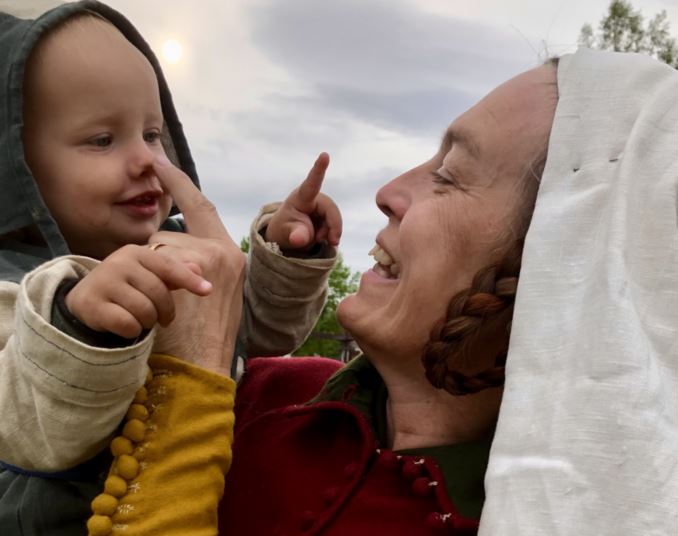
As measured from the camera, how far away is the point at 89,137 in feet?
5.84

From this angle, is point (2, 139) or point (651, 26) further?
point (651, 26)

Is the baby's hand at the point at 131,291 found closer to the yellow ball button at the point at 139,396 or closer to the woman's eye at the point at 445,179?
the yellow ball button at the point at 139,396

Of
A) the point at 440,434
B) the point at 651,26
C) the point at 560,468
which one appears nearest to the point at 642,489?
the point at 560,468

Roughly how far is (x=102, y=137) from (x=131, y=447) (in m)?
0.72

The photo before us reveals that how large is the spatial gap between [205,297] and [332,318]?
12956 millimetres

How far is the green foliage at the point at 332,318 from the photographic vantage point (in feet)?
42.9

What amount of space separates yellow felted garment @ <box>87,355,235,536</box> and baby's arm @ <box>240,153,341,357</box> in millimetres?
519

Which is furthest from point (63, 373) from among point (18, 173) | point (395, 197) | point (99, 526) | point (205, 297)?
point (395, 197)

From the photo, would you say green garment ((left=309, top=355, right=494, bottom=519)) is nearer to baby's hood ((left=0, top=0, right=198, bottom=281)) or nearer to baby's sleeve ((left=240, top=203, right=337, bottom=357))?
baby's sleeve ((left=240, top=203, right=337, bottom=357))

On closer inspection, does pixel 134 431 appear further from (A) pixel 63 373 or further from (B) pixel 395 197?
(B) pixel 395 197

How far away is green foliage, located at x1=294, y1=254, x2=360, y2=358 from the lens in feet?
42.9

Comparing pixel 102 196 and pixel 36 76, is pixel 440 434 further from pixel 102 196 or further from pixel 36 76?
pixel 36 76

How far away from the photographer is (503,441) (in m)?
1.16

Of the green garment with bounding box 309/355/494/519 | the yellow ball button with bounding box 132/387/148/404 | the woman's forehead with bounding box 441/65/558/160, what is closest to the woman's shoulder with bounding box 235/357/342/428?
the green garment with bounding box 309/355/494/519
